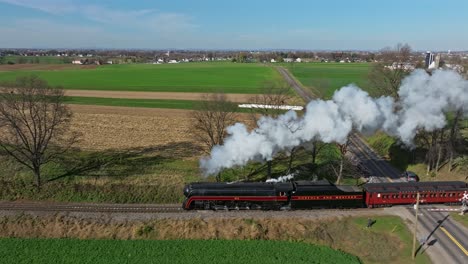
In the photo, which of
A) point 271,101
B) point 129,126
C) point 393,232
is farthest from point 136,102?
point 393,232

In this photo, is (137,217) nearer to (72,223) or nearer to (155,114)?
(72,223)

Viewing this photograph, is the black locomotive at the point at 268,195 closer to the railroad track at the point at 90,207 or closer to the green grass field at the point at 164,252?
the railroad track at the point at 90,207

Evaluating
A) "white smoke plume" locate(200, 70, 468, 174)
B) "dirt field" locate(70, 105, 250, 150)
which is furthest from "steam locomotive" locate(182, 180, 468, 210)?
"dirt field" locate(70, 105, 250, 150)

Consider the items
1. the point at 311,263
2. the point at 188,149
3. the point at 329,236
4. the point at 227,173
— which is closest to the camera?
the point at 311,263

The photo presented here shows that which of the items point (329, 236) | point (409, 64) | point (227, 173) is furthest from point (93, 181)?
point (409, 64)

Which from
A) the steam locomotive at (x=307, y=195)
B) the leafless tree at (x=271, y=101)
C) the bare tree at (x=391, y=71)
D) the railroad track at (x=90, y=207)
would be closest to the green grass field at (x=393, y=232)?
the steam locomotive at (x=307, y=195)

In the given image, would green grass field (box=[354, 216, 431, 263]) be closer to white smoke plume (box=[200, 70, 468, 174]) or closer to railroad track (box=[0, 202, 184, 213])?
white smoke plume (box=[200, 70, 468, 174])
